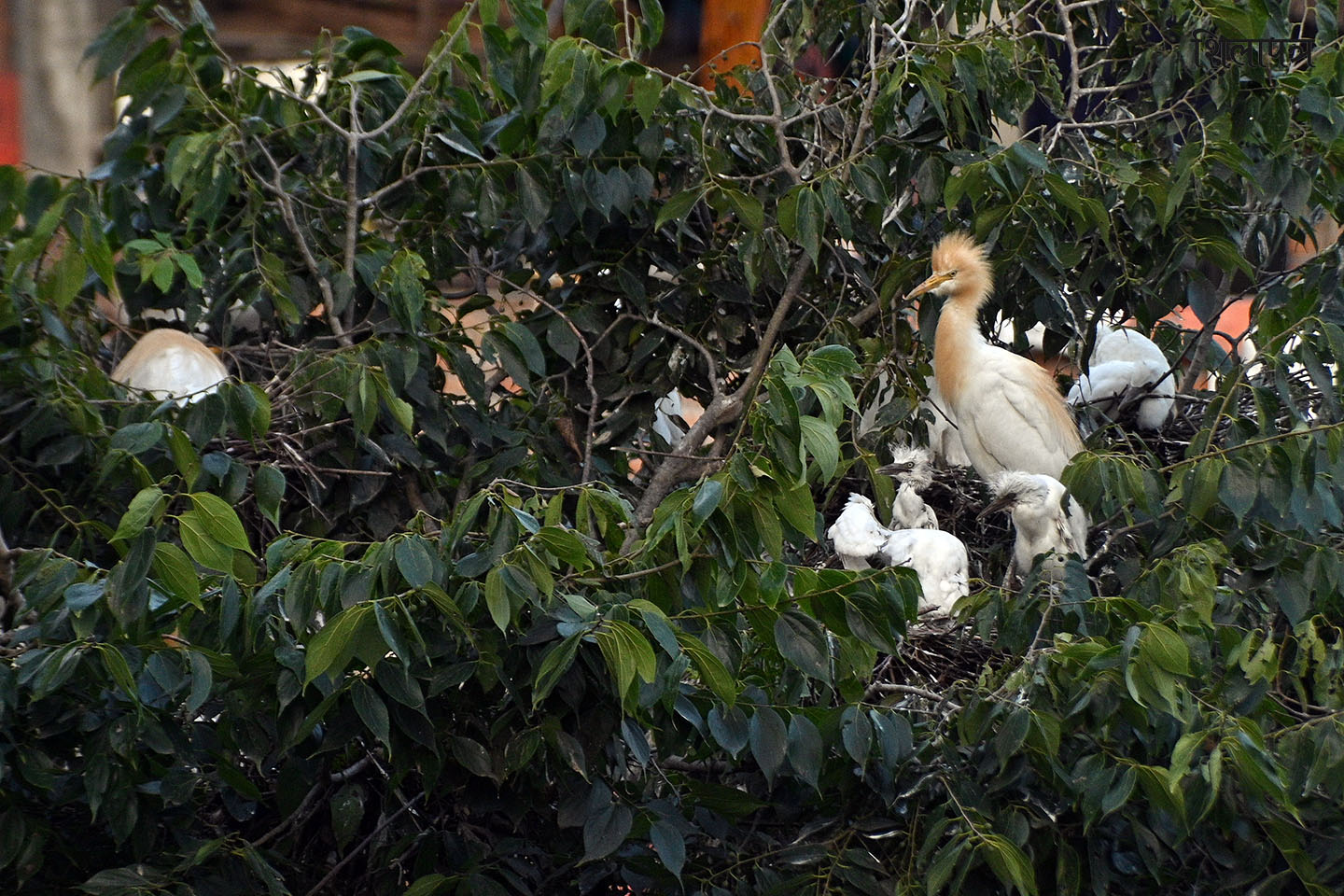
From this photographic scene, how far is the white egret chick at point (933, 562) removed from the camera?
308 centimetres

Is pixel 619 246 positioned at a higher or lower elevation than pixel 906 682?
higher

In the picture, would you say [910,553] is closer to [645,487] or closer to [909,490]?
[909,490]

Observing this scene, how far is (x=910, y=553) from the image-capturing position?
10.2 feet

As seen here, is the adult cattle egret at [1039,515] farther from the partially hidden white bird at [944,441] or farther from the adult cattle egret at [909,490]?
the partially hidden white bird at [944,441]

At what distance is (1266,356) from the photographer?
246 centimetres

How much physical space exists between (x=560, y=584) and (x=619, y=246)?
1310 millimetres

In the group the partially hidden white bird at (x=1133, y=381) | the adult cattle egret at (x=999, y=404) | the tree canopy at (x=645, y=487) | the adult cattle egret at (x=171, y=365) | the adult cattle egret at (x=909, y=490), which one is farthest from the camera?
the adult cattle egret at (x=999, y=404)

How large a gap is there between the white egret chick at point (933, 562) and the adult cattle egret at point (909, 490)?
170 mm

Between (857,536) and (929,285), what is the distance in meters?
0.54

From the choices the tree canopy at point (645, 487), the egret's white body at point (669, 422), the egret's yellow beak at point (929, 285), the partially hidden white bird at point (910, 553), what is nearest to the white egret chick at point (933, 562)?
the partially hidden white bird at point (910, 553)

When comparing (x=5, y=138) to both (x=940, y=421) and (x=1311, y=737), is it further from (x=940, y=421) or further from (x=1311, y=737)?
(x=1311, y=737)

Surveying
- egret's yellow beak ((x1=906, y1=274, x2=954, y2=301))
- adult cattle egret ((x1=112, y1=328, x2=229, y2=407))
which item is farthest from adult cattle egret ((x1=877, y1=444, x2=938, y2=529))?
adult cattle egret ((x1=112, y1=328, x2=229, y2=407))

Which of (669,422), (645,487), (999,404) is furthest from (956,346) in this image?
(645,487)

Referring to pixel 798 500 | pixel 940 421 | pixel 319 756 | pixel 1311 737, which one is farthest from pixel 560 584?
pixel 940 421
